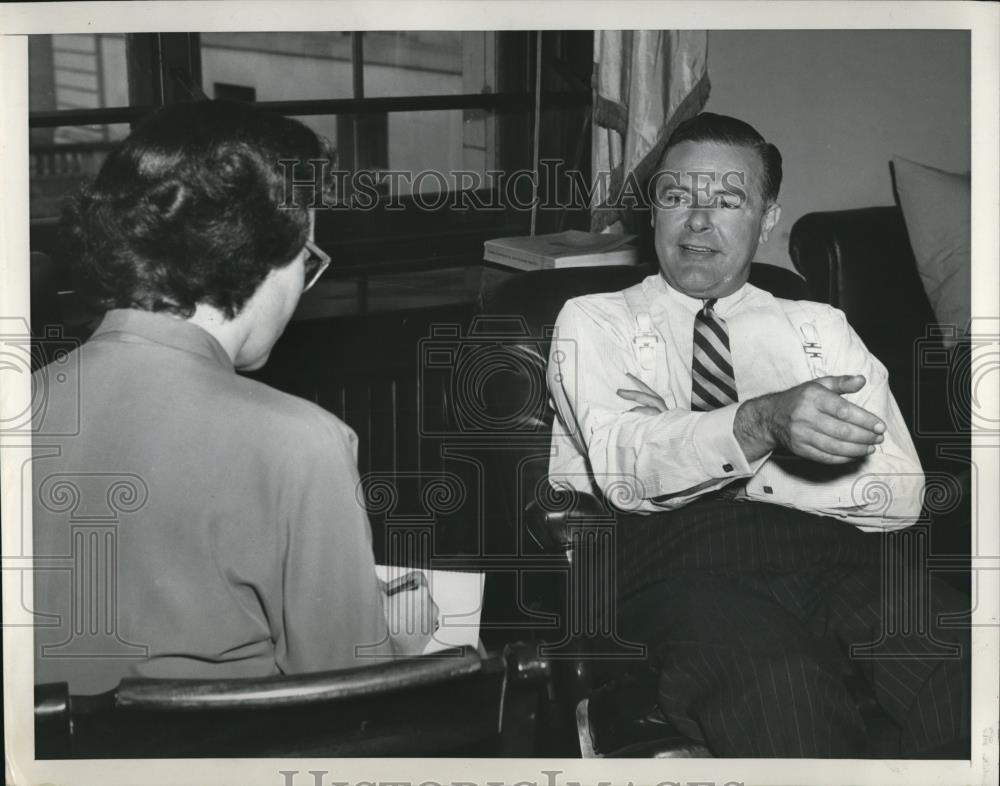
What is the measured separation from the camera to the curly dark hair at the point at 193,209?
1231 millimetres

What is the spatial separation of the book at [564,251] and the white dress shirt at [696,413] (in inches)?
2.9

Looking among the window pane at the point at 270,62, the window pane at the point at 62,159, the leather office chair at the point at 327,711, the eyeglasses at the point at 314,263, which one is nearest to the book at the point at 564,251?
the eyeglasses at the point at 314,263

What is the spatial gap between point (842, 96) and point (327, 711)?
1071mm

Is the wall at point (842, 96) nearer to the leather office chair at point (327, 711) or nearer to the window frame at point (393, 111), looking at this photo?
the window frame at point (393, 111)

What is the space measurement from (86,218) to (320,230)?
29cm

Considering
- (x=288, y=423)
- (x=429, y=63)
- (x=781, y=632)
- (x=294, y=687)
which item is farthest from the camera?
(x=429, y=63)

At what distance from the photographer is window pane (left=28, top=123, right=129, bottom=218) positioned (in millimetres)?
1333

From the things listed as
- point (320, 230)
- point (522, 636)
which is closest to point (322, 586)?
point (522, 636)

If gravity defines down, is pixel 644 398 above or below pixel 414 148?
below

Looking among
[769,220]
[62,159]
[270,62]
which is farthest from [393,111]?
[769,220]

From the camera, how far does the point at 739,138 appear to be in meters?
1.44

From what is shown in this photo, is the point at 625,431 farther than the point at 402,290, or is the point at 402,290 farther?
the point at 402,290

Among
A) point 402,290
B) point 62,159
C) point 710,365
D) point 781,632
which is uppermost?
point 62,159

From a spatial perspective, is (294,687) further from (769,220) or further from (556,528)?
(769,220)
